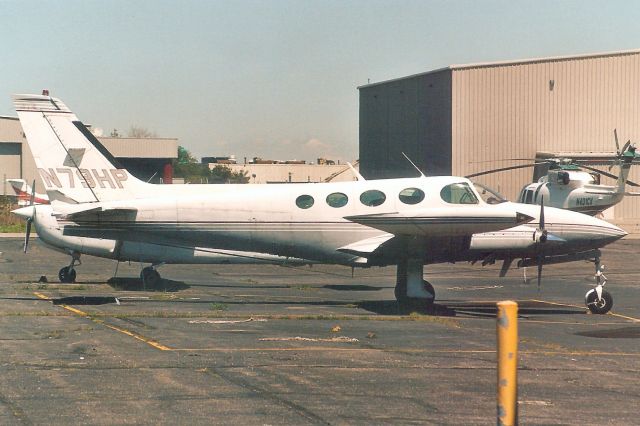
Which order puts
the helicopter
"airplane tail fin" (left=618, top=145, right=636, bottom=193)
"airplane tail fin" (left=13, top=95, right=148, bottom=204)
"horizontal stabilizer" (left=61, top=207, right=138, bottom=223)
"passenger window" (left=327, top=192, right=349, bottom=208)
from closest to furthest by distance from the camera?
"passenger window" (left=327, top=192, right=349, bottom=208) < "horizontal stabilizer" (left=61, top=207, right=138, bottom=223) < "airplane tail fin" (left=13, top=95, right=148, bottom=204) < the helicopter < "airplane tail fin" (left=618, top=145, right=636, bottom=193)

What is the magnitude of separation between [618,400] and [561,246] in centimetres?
1020

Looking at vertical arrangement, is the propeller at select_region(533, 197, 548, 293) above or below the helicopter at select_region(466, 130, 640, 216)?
below

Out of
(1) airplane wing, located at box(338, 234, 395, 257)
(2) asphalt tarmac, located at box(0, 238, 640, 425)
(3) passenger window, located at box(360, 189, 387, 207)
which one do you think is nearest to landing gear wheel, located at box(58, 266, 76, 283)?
(2) asphalt tarmac, located at box(0, 238, 640, 425)

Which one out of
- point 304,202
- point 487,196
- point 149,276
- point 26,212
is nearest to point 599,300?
point 487,196

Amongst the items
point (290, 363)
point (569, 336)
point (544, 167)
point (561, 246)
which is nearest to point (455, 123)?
point (544, 167)

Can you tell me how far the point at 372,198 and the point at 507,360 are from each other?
48.3 ft

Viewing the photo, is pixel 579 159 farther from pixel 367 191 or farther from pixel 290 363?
pixel 290 363

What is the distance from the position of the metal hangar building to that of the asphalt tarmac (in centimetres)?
3368

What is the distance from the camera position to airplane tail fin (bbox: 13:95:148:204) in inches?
896

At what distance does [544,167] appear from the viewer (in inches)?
2183

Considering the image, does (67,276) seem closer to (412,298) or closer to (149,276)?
(149,276)

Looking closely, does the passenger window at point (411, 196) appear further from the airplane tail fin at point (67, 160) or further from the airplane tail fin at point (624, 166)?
the airplane tail fin at point (624, 166)

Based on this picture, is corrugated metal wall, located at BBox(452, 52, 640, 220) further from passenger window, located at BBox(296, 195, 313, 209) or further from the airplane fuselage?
passenger window, located at BBox(296, 195, 313, 209)

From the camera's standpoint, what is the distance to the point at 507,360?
227 inches
